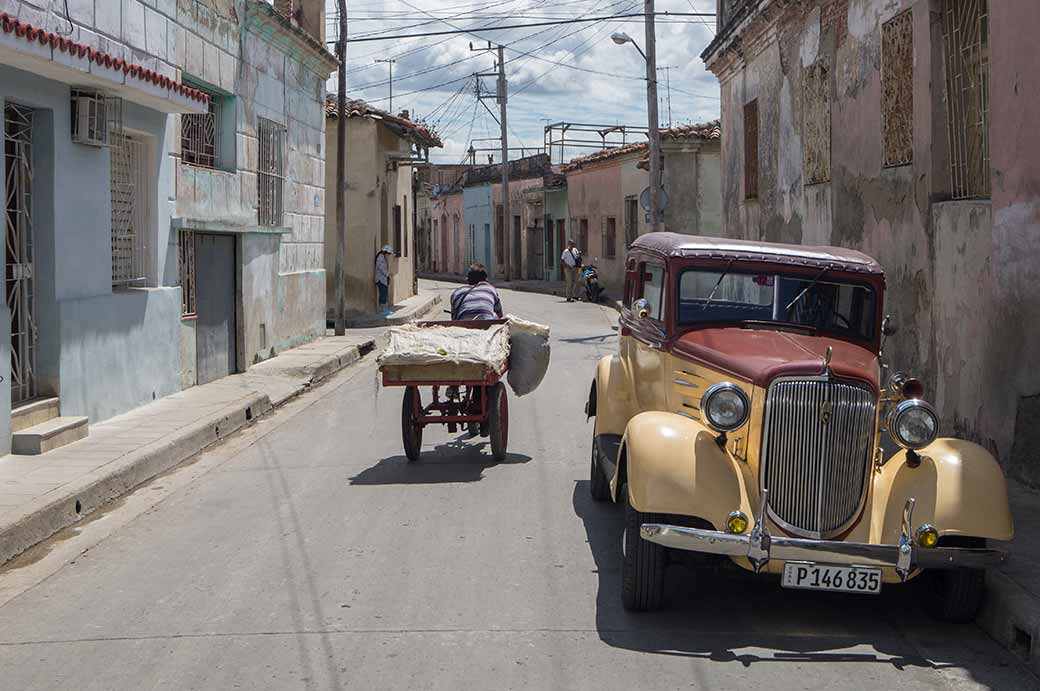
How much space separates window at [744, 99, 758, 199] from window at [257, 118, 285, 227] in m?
7.31

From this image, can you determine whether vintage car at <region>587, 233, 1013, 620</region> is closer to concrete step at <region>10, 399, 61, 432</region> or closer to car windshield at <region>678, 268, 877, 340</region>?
car windshield at <region>678, 268, 877, 340</region>

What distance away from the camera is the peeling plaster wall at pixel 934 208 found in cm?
876

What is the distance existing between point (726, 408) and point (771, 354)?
555mm

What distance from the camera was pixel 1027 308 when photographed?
865 centimetres

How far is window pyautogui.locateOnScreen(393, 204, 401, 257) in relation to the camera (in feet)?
105

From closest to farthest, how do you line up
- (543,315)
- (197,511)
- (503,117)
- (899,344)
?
(197,511)
(899,344)
(543,315)
(503,117)

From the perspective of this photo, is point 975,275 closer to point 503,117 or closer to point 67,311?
point 67,311

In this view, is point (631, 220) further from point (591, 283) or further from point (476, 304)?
point (476, 304)

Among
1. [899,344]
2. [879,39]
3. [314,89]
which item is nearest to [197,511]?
[899,344]

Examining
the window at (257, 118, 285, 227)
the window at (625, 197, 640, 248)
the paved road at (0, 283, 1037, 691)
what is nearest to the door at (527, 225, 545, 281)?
the window at (625, 197, 640, 248)

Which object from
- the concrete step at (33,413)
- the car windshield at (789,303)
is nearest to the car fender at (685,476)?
the car windshield at (789,303)

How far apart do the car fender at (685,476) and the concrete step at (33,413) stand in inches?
234

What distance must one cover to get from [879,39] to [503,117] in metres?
38.5

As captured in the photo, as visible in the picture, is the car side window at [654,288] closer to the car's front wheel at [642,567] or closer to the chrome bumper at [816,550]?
the car's front wheel at [642,567]
